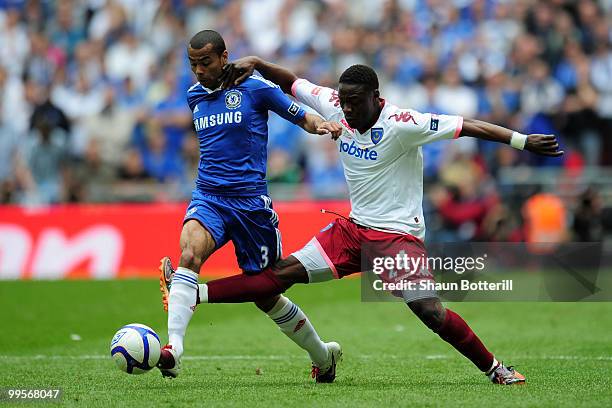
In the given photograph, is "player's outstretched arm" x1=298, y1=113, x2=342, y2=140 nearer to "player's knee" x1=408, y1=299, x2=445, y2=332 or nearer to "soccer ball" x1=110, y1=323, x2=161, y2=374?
"player's knee" x1=408, y1=299, x2=445, y2=332

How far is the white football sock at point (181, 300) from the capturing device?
8492mm

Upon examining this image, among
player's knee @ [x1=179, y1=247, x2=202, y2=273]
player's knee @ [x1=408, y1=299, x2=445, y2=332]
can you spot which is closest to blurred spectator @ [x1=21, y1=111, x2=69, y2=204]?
player's knee @ [x1=179, y1=247, x2=202, y2=273]

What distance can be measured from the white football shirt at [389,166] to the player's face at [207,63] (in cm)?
103

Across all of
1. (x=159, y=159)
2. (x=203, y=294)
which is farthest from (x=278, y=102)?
(x=159, y=159)

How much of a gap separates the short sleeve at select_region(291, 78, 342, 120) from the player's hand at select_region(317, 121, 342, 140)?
564 millimetres

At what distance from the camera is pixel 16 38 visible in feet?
80.6

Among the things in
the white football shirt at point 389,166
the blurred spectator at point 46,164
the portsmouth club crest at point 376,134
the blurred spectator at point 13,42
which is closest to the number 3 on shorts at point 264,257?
the white football shirt at point 389,166

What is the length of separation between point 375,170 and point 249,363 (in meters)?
2.48

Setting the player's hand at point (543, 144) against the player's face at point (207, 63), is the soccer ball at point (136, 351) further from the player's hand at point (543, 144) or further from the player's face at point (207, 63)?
the player's hand at point (543, 144)

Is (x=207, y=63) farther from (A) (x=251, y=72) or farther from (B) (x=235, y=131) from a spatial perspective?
(B) (x=235, y=131)

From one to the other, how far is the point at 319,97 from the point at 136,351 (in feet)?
8.76

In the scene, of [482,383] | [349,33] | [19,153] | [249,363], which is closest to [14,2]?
[19,153]

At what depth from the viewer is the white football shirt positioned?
28.3 feet

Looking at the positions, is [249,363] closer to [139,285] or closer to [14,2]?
[139,285]
